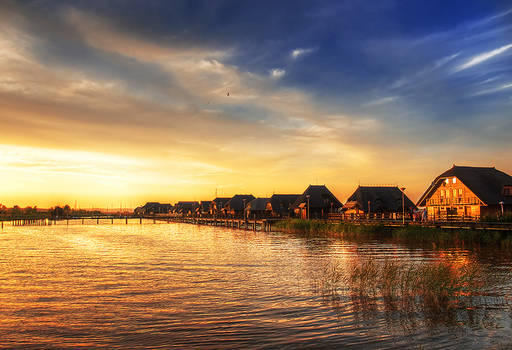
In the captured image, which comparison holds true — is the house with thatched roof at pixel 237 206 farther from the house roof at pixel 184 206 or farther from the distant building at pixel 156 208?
the distant building at pixel 156 208

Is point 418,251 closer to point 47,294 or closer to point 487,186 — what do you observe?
point 487,186

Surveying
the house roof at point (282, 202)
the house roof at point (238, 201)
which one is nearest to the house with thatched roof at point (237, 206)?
the house roof at point (238, 201)

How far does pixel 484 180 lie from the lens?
5103 centimetres

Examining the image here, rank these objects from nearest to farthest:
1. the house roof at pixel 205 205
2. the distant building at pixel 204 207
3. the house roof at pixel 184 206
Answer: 1. the distant building at pixel 204 207
2. the house roof at pixel 205 205
3. the house roof at pixel 184 206

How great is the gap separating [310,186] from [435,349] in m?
74.9

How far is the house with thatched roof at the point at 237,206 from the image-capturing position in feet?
378

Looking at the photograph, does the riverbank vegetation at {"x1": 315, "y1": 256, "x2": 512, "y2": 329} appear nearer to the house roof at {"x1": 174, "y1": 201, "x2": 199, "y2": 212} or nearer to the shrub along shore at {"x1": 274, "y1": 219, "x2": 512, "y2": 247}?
the shrub along shore at {"x1": 274, "y1": 219, "x2": 512, "y2": 247}

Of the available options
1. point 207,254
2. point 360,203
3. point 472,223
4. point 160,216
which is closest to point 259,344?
point 207,254

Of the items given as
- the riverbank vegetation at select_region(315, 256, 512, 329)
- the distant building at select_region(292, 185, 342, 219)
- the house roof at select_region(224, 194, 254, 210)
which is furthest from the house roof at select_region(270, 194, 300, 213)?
the riverbank vegetation at select_region(315, 256, 512, 329)

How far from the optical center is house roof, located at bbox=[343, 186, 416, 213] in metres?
69.6

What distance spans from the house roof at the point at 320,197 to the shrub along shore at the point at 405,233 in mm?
15645

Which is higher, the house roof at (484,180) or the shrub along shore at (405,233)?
the house roof at (484,180)

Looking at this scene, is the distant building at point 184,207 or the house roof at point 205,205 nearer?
the house roof at point 205,205

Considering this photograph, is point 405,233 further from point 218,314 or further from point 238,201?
point 238,201
